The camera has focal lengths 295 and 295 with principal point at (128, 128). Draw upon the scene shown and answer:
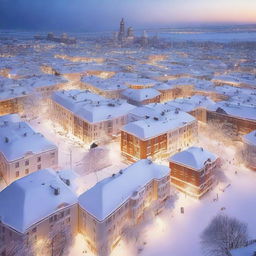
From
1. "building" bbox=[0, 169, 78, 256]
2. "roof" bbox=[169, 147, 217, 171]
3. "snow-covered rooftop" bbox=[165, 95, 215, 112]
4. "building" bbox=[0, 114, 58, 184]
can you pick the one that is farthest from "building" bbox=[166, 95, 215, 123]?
"building" bbox=[0, 169, 78, 256]

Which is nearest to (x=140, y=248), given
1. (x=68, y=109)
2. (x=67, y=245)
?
(x=67, y=245)

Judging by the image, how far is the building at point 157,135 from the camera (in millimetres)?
39750

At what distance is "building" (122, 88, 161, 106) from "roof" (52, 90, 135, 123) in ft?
32.7

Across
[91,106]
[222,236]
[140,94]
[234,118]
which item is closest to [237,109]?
[234,118]

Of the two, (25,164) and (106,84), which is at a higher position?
(106,84)

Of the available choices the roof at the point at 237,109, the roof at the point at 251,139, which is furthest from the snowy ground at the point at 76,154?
the roof at the point at 237,109

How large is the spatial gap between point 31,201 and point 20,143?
13321 mm

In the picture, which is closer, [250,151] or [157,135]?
[250,151]

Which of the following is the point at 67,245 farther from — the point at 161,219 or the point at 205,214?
the point at 205,214

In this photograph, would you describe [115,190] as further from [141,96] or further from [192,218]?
[141,96]

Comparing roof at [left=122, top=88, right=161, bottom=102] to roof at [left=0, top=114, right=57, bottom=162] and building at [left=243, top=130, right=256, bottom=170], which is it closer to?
building at [left=243, top=130, right=256, bottom=170]

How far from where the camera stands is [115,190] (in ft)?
86.1

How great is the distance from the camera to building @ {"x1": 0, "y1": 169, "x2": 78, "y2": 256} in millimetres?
22688

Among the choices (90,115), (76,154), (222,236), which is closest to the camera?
(222,236)
